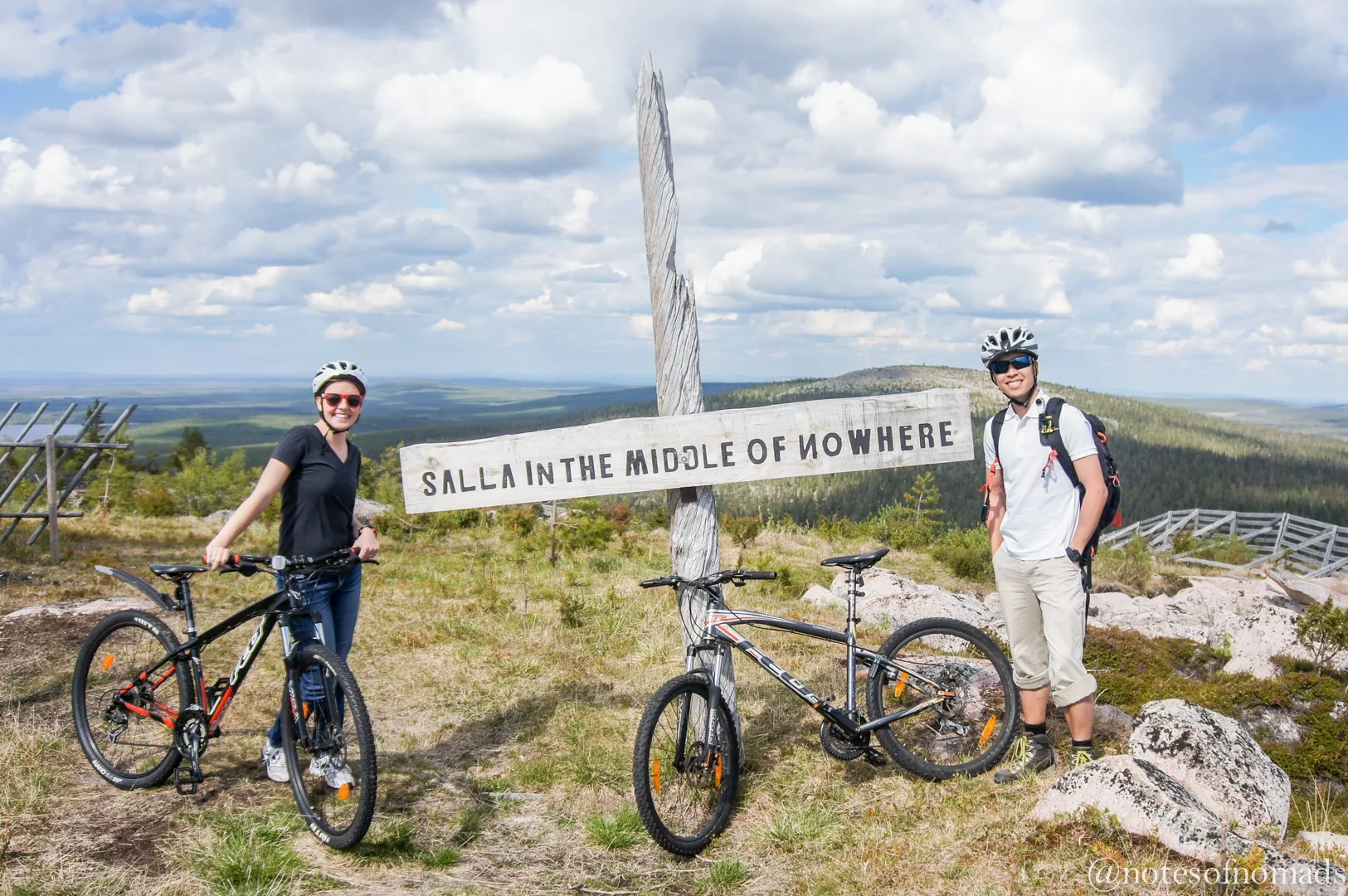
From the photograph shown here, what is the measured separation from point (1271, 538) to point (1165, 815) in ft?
121

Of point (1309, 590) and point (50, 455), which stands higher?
point (50, 455)

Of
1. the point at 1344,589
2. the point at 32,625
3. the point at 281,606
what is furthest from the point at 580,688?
the point at 1344,589

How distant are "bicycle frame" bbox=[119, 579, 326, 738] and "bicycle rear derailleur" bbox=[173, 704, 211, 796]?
0.02m

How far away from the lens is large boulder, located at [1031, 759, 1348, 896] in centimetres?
365

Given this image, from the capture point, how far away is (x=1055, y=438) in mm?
4566

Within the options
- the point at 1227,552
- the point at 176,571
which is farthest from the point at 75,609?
the point at 1227,552

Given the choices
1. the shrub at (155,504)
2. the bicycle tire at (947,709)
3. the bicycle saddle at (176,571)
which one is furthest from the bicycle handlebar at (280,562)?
the shrub at (155,504)

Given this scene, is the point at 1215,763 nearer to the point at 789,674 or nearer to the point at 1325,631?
the point at 789,674

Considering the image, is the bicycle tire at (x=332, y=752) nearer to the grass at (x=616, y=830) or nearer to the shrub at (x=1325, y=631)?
the grass at (x=616, y=830)

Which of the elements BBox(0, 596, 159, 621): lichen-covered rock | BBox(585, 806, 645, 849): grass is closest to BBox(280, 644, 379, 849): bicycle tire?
BBox(585, 806, 645, 849): grass

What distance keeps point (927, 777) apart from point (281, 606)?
3.62 meters

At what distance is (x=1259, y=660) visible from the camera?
923cm

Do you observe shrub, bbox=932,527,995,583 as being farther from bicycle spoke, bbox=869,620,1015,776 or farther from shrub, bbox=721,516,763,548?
bicycle spoke, bbox=869,620,1015,776

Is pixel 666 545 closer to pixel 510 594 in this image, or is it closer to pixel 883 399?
pixel 510 594
